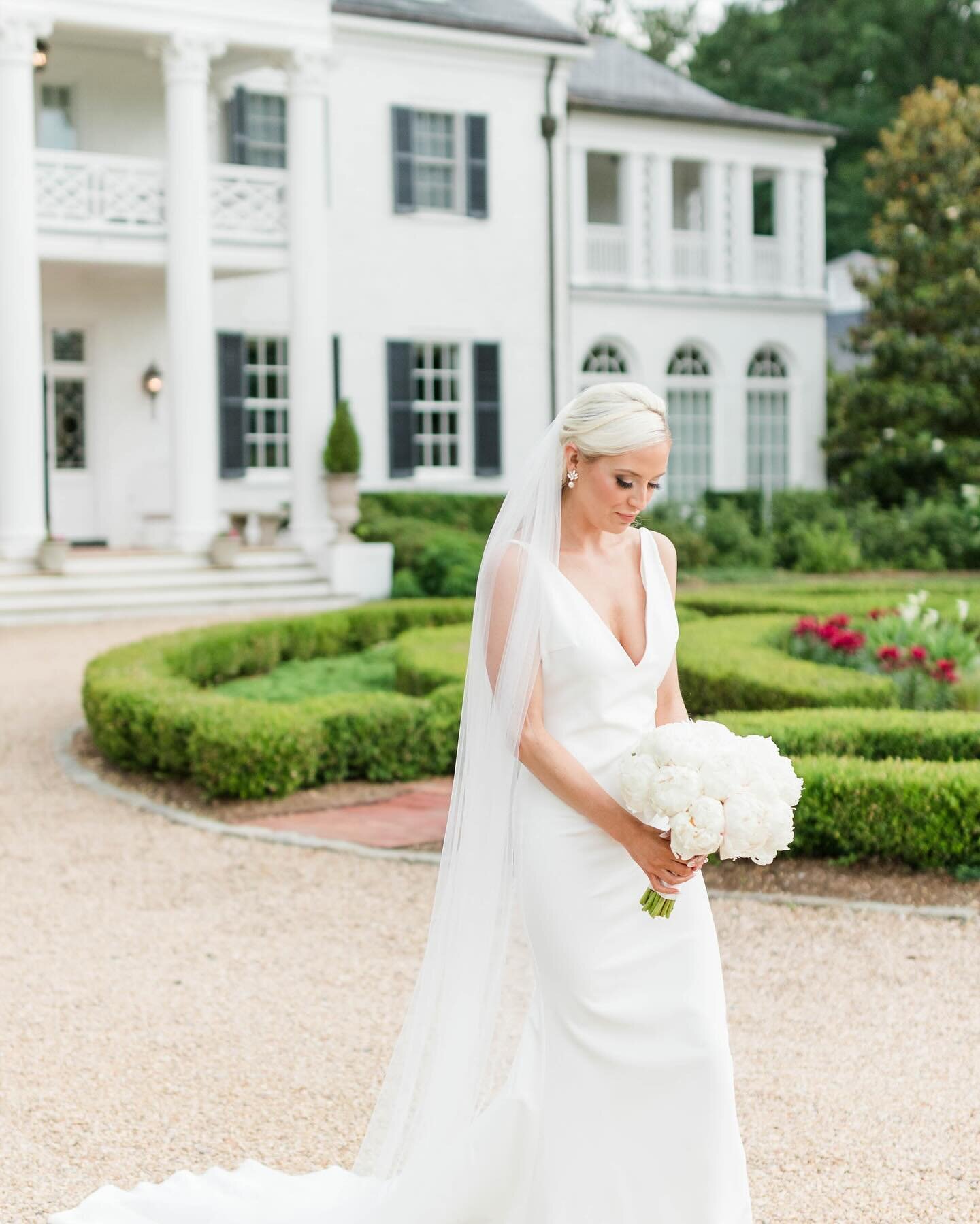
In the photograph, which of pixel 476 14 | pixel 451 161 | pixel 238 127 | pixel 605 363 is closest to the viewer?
pixel 238 127

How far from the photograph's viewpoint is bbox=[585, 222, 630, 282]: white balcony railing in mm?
23281

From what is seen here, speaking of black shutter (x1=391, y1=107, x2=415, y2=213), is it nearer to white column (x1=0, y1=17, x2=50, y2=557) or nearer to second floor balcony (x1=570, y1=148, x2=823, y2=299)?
second floor balcony (x1=570, y1=148, x2=823, y2=299)

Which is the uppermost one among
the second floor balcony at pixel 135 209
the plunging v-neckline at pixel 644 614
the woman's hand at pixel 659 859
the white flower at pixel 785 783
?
the second floor balcony at pixel 135 209

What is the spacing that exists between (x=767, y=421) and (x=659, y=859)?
2249 cm

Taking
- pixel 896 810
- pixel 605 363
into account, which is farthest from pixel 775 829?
pixel 605 363

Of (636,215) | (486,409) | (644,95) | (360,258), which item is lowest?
(486,409)

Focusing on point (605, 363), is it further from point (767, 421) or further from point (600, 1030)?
point (600, 1030)

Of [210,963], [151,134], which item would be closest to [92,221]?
[151,134]

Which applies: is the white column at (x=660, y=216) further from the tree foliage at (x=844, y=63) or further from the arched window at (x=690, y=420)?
the tree foliage at (x=844, y=63)

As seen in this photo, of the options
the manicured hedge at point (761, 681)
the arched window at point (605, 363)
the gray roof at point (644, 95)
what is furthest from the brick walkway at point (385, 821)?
the gray roof at point (644, 95)

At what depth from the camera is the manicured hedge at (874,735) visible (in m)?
7.16

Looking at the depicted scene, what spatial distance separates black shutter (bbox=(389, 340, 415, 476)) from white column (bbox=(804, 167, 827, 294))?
7335mm

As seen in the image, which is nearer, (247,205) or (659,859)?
(659,859)

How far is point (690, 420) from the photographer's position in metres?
24.4
